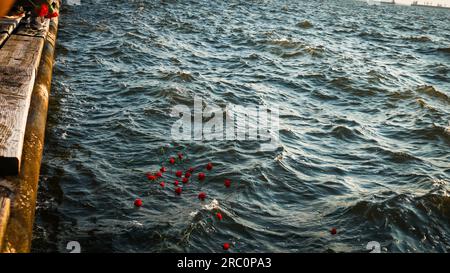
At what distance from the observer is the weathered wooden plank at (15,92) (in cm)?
470

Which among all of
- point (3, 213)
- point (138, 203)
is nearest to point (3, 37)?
point (138, 203)

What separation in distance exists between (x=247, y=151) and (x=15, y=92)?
4630 mm

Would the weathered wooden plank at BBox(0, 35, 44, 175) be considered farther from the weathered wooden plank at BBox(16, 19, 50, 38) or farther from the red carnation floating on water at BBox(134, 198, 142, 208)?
the red carnation floating on water at BBox(134, 198, 142, 208)

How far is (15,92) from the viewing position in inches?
236

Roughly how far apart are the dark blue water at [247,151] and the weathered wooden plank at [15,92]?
145 cm

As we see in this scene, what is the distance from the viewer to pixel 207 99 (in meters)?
11.4

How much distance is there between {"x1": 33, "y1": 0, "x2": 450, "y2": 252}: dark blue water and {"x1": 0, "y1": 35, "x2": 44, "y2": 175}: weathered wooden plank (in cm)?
145

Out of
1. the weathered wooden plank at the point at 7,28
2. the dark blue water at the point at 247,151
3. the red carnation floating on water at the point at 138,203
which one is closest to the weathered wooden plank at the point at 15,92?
the weathered wooden plank at the point at 7,28

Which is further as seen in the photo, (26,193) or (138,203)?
(138,203)

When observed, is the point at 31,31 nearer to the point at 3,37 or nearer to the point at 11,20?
the point at 11,20

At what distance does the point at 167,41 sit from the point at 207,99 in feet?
23.6
